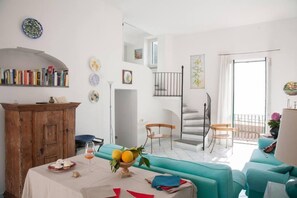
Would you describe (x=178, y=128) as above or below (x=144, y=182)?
below

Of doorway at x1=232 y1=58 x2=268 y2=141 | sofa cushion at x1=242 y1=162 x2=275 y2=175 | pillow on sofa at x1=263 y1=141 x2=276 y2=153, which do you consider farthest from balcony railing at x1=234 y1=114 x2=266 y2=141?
sofa cushion at x1=242 y1=162 x2=275 y2=175

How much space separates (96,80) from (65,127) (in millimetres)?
1577

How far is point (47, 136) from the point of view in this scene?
322 centimetres

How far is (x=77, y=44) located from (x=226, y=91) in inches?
191

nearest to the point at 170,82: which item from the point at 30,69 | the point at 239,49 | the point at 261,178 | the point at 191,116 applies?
the point at 191,116

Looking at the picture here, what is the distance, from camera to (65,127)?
3479 mm

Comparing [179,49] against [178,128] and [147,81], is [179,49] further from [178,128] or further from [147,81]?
[178,128]

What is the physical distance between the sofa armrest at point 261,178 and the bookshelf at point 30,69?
3.57 m

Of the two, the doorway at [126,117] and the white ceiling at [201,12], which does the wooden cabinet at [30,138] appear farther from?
the white ceiling at [201,12]

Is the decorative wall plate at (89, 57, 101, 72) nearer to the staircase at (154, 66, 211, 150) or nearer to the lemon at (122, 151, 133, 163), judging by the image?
the staircase at (154, 66, 211, 150)

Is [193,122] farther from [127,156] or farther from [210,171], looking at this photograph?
[127,156]

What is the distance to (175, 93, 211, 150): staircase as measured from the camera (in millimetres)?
6129

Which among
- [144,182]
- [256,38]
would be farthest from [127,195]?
[256,38]

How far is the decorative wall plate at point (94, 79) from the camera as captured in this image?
181 inches
